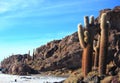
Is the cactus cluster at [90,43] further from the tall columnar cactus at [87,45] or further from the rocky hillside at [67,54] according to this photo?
the rocky hillside at [67,54]

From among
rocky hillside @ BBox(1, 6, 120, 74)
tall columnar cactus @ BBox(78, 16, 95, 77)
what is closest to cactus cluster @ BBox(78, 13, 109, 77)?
tall columnar cactus @ BBox(78, 16, 95, 77)

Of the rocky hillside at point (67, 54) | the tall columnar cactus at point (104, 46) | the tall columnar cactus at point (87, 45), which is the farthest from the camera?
the rocky hillside at point (67, 54)

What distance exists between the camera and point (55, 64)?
11250 centimetres

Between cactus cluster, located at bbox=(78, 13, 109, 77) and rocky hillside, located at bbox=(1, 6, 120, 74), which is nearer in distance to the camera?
cactus cluster, located at bbox=(78, 13, 109, 77)

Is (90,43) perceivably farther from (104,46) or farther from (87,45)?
(104,46)

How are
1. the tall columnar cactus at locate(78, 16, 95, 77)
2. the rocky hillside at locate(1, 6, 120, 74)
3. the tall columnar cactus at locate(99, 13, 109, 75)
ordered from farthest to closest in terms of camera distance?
the rocky hillside at locate(1, 6, 120, 74) → the tall columnar cactus at locate(78, 16, 95, 77) → the tall columnar cactus at locate(99, 13, 109, 75)

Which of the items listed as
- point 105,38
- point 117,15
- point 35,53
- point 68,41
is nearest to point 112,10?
point 117,15

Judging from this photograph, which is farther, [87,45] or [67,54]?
[67,54]

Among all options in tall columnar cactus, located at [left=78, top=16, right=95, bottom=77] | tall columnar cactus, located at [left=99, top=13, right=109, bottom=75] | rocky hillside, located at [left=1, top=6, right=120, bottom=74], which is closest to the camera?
tall columnar cactus, located at [left=99, top=13, right=109, bottom=75]

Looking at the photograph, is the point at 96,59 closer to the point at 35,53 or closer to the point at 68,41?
the point at 68,41

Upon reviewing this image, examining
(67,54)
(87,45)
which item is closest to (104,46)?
(87,45)

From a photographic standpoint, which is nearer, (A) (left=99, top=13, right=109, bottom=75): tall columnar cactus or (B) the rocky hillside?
(A) (left=99, top=13, right=109, bottom=75): tall columnar cactus

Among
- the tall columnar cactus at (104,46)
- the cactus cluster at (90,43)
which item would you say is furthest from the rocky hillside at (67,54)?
the tall columnar cactus at (104,46)

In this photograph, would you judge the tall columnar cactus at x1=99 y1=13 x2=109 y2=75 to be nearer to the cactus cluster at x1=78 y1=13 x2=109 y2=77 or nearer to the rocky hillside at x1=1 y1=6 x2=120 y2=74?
the cactus cluster at x1=78 y1=13 x2=109 y2=77
